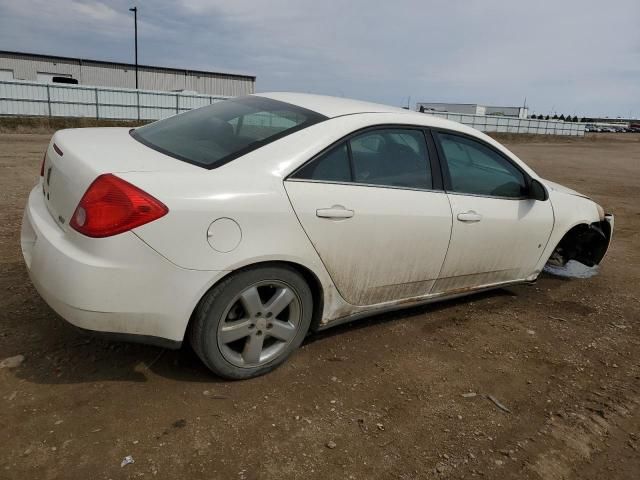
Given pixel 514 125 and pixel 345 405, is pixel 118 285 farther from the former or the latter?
pixel 514 125

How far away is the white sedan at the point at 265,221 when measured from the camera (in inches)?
91.4

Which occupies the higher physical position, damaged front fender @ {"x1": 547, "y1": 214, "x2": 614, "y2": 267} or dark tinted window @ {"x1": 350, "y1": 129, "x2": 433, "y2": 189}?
dark tinted window @ {"x1": 350, "y1": 129, "x2": 433, "y2": 189}

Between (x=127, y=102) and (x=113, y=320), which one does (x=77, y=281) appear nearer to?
(x=113, y=320)

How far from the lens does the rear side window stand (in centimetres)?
284

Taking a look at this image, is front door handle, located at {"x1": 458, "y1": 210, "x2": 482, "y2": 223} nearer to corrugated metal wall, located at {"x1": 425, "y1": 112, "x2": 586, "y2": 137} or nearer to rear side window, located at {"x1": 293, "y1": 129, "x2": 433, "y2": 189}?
rear side window, located at {"x1": 293, "y1": 129, "x2": 433, "y2": 189}

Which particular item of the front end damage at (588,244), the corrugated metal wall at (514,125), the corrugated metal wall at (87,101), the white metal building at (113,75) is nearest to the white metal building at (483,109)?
the corrugated metal wall at (514,125)

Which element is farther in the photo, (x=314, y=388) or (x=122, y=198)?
(x=314, y=388)

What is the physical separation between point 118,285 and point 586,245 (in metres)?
4.34

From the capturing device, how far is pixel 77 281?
7.47 ft

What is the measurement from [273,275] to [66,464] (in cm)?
122

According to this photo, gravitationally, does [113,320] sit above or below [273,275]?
below

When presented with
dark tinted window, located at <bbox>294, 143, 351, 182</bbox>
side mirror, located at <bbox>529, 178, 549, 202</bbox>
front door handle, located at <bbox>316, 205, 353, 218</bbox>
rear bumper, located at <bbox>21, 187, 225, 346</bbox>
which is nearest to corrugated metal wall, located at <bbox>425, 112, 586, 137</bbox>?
side mirror, located at <bbox>529, 178, 549, 202</bbox>

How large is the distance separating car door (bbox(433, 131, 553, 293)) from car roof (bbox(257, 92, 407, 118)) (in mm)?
490

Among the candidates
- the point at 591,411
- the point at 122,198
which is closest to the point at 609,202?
the point at 591,411
